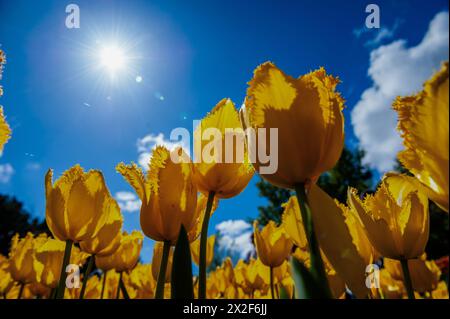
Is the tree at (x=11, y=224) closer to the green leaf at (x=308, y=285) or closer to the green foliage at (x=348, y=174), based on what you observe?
the green foliage at (x=348, y=174)

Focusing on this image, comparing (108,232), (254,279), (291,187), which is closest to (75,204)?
(108,232)

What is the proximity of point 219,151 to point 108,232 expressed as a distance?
702mm

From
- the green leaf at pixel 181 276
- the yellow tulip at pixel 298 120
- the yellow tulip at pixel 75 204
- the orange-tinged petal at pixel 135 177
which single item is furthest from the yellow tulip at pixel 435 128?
the yellow tulip at pixel 75 204

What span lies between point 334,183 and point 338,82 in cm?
3354

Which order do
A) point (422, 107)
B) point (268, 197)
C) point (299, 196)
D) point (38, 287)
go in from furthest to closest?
point (268, 197) → point (38, 287) → point (299, 196) → point (422, 107)

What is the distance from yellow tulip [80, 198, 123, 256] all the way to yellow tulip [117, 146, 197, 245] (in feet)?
1.17

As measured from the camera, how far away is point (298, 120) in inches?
31.8

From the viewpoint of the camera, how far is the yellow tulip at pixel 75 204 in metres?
1.26

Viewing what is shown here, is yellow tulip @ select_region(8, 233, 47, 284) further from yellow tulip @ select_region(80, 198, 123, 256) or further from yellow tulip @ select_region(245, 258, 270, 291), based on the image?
yellow tulip @ select_region(245, 258, 270, 291)

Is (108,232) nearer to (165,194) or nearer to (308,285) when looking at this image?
(165,194)
